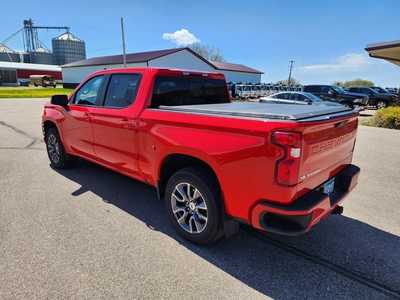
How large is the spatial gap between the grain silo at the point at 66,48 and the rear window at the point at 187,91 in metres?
122

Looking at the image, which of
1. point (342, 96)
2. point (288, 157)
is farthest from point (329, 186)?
point (342, 96)

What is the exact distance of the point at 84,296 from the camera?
245 centimetres

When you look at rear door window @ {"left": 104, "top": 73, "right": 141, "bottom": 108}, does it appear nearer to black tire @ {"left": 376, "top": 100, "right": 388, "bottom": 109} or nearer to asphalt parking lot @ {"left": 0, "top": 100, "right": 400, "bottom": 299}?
asphalt parking lot @ {"left": 0, "top": 100, "right": 400, "bottom": 299}

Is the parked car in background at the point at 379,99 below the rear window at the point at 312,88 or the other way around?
below

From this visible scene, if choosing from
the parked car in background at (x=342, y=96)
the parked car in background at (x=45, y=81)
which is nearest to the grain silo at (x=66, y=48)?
the parked car in background at (x=45, y=81)

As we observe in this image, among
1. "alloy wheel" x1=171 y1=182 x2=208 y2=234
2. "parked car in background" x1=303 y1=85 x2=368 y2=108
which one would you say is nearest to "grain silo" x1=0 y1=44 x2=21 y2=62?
"parked car in background" x1=303 y1=85 x2=368 y2=108

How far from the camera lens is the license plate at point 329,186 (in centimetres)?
290

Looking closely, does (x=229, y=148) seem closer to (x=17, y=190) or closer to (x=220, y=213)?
(x=220, y=213)

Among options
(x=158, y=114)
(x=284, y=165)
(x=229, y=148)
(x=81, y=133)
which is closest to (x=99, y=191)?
(x=81, y=133)

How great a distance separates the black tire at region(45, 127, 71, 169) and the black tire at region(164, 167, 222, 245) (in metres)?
3.32

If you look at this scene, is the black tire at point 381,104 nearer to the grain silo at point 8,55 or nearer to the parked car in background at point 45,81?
the parked car in background at point 45,81

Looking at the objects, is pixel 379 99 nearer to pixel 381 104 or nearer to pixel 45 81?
pixel 381 104

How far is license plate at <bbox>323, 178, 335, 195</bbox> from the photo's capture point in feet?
9.51

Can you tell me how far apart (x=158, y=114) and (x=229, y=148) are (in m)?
1.09
